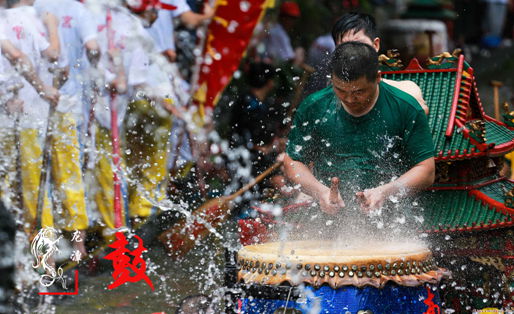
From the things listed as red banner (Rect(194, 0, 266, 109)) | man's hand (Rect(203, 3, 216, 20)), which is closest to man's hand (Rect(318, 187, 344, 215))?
red banner (Rect(194, 0, 266, 109))

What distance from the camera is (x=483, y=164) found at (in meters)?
5.00

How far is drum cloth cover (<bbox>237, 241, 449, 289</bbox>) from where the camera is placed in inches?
132

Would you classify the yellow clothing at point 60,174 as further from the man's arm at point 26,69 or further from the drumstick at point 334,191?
the drumstick at point 334,191

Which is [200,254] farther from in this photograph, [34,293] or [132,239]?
[34,293]

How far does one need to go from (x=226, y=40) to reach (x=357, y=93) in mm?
4037

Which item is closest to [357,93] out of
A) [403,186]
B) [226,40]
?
[403,186]

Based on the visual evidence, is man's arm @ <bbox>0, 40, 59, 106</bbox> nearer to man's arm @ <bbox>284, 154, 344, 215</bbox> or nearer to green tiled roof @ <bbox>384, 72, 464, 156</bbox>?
green tiled roof @ <bbox>384, 72, 464, 156</bbox>

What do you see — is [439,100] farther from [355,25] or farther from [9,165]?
[9,165]

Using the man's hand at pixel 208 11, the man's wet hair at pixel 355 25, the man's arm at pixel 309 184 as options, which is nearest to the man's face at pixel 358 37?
the man's wet hair at pixel 355 25

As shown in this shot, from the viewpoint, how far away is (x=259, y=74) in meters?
7.86

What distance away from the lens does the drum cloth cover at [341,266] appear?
132 inches

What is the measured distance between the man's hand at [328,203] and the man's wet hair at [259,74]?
159 inches

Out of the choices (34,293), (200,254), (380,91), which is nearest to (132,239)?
(200,254)

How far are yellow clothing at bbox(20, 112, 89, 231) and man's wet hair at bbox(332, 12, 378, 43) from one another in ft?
7.39
